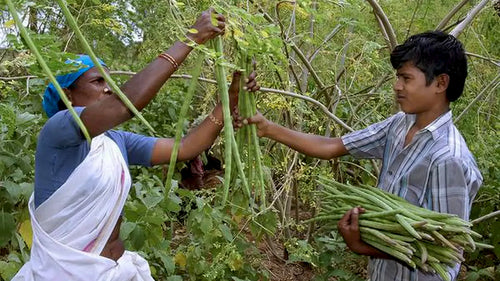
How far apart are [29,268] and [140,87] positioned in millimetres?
808

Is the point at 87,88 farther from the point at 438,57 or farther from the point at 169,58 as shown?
the point at 438,57

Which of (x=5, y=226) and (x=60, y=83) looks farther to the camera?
(x=5, y=226)

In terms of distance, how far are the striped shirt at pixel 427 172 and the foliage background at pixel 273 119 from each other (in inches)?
22.1

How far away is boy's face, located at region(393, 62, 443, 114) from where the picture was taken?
7.35 feet

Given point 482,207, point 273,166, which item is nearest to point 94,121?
point 273,166

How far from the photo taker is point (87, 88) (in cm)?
207

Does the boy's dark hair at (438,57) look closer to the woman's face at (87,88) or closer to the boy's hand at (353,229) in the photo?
the boy's hand at (353,229)

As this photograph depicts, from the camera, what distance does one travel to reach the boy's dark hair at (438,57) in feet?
7.32

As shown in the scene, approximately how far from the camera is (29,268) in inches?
83.2

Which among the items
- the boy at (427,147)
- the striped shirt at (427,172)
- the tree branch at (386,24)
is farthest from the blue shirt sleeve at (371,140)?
the tree branch at (386,24)

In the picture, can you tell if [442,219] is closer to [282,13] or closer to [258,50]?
[258,50]

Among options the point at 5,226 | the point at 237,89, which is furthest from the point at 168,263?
the point at 237,89

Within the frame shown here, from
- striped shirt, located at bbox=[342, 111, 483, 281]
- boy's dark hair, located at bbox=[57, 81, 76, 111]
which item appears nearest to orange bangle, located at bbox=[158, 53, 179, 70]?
boy's dark hair, located at bbox=[57, 81, 76, 111]

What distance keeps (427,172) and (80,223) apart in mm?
1168
